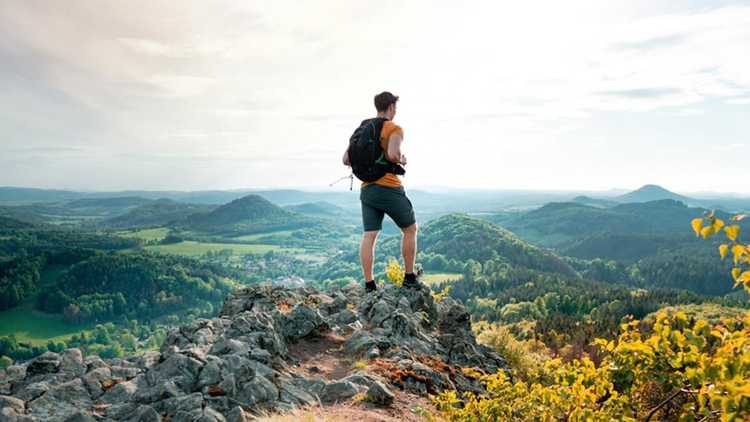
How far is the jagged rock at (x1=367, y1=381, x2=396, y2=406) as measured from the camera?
6512 millimetres

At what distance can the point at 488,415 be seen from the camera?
17.1 ft

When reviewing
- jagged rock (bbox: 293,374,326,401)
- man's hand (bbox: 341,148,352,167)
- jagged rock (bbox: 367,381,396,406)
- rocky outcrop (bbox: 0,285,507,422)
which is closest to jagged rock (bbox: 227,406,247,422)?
rocky outcrop (bbox: 0,285,507,422)

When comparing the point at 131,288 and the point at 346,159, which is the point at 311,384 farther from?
the point at 131,288

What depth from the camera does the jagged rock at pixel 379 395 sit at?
6.51m

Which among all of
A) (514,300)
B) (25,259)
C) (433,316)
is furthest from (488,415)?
(25,259)

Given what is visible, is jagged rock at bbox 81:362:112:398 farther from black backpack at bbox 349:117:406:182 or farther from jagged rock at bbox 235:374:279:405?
black backpack at bbox 349:117:406:182

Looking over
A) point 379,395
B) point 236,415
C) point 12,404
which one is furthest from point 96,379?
point 379,395

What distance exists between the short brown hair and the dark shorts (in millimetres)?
1818

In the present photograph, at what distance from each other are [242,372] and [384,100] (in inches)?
249

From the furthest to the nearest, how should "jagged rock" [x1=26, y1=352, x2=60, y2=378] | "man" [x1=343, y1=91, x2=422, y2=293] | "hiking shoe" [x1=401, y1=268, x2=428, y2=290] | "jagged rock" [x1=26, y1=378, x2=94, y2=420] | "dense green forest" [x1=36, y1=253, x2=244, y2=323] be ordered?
"dense green forest" [x1=36, y1=253, x2=244, y2=323] → "hiking shoe" [x1=401, y1=268, x2=428, y2=290] → "man" [x1=343, y1=91, x2=422, y2=293] → "jagged rock" [x1=26, y1=352, x2=60, y2=378] → "jagged rock" [x1=26, y1=378, x2=94, y2=420]

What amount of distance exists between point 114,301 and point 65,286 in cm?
2204

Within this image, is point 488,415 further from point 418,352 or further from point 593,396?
point 418,352

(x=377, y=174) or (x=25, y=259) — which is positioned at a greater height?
(x=377, y=174)

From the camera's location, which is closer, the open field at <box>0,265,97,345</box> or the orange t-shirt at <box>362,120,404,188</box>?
the orange t-shirt at <box>362,120,404,188</box>
